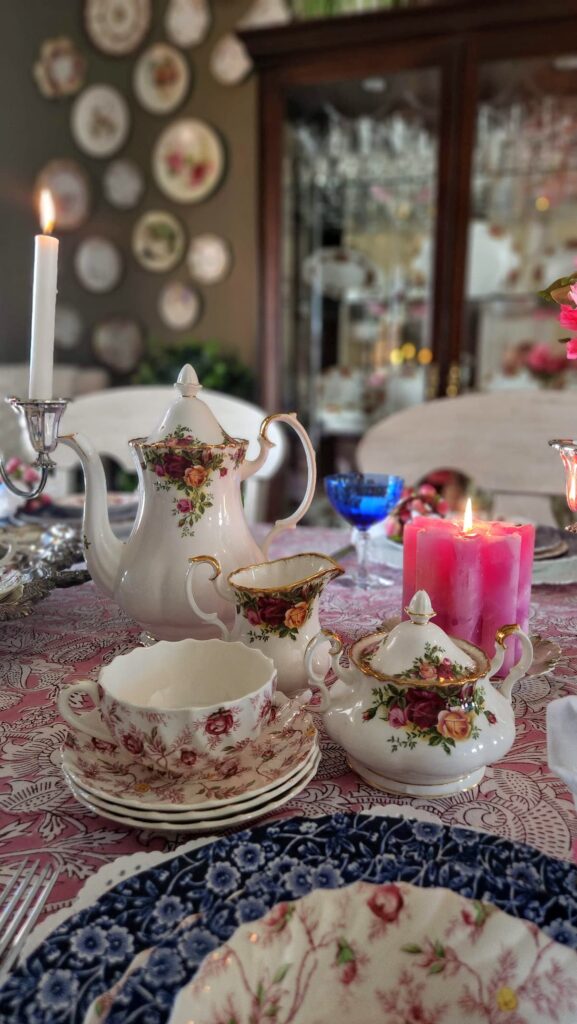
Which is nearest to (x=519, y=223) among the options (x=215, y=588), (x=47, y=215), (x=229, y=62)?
(x=229, y=62)

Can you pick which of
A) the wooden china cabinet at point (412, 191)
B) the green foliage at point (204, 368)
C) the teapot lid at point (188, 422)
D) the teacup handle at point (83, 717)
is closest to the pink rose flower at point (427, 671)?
the teacup handle at point (83, 717)

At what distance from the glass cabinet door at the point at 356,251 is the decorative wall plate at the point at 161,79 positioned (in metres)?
0.90

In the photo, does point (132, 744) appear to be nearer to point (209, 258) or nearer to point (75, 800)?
point (75, 800)

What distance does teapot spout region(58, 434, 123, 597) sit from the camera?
0.74 metres

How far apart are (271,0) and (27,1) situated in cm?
91

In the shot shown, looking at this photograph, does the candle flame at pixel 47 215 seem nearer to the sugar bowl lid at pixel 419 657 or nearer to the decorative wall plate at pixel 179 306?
the sugar bowl lid at pixel 419 657

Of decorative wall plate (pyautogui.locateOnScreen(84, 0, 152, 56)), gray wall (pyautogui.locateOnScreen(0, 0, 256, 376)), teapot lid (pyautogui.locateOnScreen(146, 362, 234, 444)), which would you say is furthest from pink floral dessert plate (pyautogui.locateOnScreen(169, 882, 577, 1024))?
decorative wall plate (pyautogui.locateOnScreen(84, 0, 152, 56))

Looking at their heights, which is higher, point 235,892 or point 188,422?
point 188,422

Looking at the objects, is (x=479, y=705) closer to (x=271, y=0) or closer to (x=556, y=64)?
(x=556, y=64)

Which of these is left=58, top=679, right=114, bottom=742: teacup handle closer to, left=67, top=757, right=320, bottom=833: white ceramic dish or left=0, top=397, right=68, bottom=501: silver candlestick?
left=67, top=757, right=320, bottom=833: white ceramic dish

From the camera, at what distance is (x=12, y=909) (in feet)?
1.29

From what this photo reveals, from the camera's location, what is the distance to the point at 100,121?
10.0 ft

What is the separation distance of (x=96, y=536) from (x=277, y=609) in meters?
0.23

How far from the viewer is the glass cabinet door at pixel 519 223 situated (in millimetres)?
2148
